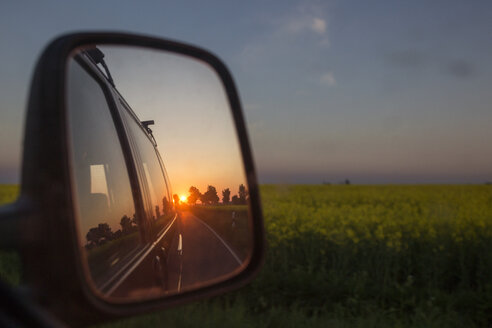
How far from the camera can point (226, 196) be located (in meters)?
1.91

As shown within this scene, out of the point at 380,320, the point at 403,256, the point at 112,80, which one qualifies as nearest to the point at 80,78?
the point at 112,80

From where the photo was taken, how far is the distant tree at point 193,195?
6.17ft

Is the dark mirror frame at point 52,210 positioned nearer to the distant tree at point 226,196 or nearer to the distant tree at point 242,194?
the distant tree at point 242,194

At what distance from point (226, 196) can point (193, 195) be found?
14cm

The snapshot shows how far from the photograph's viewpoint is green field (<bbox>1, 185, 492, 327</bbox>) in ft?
13.5

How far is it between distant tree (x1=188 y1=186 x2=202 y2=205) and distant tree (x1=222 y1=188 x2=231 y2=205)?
0.10m

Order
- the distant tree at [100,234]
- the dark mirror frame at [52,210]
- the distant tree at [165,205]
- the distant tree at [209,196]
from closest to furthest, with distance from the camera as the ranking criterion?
the dark mirror frame at [52,210]
the distant tree at [100,234]
the distant tree at [209,196]
the distant tree at [165,205]

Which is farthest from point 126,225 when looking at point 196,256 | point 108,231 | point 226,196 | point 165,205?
point 165,205

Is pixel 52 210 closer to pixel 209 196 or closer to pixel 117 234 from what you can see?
pixel 117 234

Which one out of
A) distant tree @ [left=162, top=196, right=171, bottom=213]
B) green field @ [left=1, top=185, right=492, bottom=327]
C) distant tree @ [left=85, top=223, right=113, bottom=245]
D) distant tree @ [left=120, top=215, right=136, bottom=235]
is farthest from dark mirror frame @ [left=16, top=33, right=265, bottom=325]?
green field @ [left=1, top=185, right=492, bottom=327]

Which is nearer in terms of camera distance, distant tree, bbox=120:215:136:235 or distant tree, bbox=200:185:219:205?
distant tree, bbox=120:215:136:235

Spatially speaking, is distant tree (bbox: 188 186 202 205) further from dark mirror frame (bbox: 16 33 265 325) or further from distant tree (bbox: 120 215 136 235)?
dark mirror frame (bbox: 16 33 265 325)

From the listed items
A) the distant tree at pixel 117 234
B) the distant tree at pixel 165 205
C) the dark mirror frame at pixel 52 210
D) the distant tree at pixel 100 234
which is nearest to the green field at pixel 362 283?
the distant tree at pixel 165 205

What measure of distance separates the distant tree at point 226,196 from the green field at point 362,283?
168 centimetres
